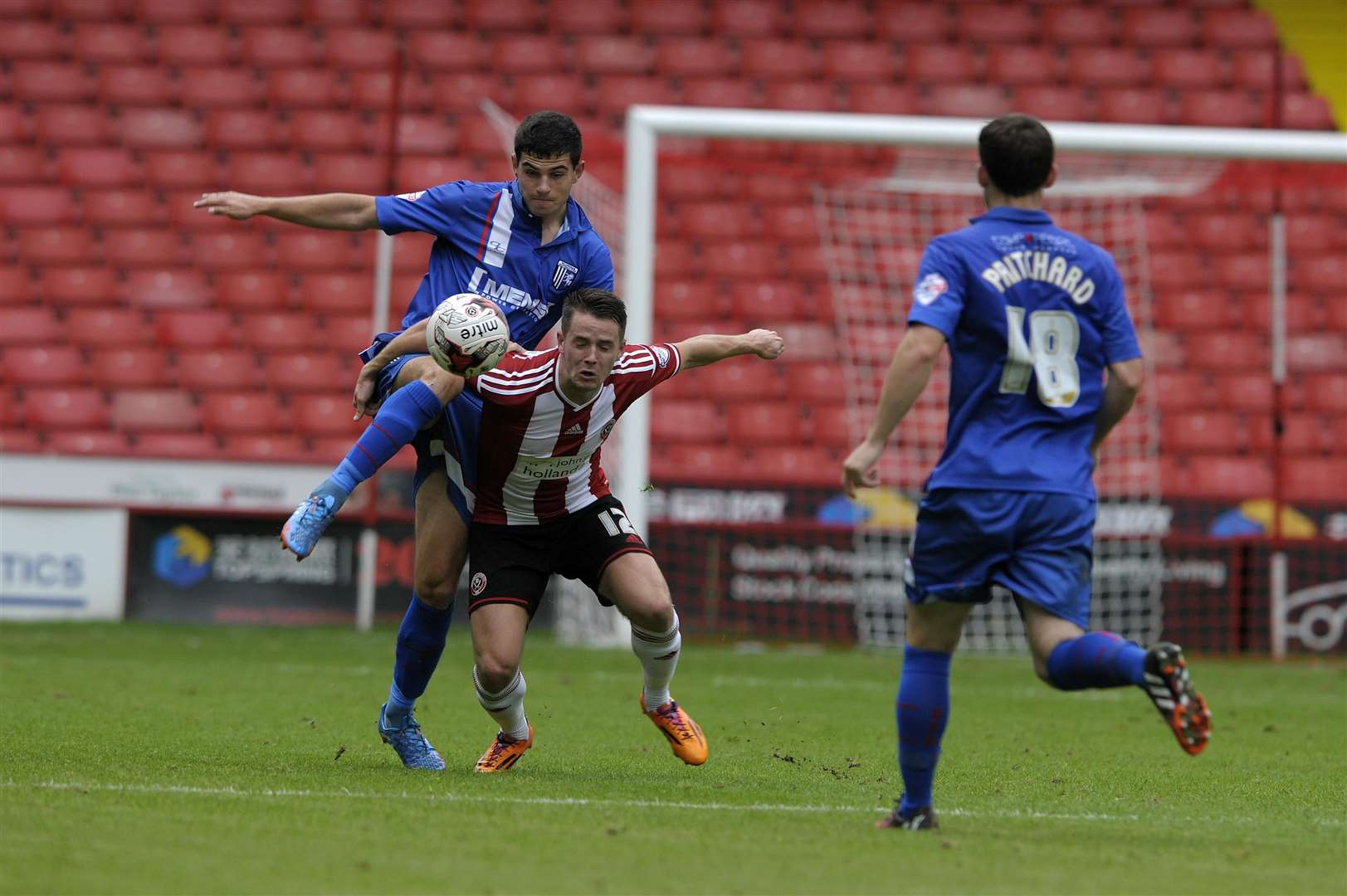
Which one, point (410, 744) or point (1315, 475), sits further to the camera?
point (1315, 475)

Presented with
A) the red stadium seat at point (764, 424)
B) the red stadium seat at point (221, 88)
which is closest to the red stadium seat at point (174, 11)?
the red stadium seat at point (221, 88)

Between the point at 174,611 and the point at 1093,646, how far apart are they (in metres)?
10.3

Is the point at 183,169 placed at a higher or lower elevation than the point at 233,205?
higher

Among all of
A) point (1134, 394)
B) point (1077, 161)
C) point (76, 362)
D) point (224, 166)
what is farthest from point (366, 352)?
point (224, 166)

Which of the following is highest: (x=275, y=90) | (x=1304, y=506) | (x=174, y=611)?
(x=275, y=90)

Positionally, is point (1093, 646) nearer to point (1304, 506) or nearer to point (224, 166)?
point (1304, 506)

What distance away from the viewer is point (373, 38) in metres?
18.5

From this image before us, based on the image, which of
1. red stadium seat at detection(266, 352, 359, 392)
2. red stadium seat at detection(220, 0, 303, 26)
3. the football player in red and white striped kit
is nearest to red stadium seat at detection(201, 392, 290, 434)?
red stadium seat at detection(266, 352, 359, 392)

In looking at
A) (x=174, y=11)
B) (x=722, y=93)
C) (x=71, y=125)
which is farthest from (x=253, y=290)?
(x=722, y=93)

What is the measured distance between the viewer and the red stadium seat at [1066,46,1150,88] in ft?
59.9

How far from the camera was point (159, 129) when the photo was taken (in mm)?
17797

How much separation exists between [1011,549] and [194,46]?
51.7 feet

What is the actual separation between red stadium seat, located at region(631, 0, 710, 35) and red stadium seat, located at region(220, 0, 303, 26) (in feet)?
12.0

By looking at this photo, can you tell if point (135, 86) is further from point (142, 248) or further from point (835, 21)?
point (835, 21)
